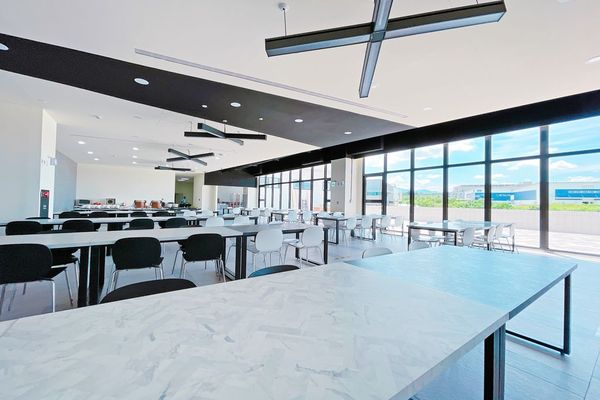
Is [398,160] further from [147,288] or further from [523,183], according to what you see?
[147,288]

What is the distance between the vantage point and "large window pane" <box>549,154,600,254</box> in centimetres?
540

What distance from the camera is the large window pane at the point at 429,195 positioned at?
7832 millimetres

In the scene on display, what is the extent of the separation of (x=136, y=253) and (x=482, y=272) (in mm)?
3094

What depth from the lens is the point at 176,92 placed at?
4.32 metres

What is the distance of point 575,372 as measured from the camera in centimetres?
180

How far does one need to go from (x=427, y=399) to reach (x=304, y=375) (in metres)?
1.39

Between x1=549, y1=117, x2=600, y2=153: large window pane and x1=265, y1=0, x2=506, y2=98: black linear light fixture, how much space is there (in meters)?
5.74

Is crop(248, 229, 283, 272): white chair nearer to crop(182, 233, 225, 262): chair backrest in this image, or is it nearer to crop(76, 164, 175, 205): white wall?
crop(182, 233, 225, 262): chair backrest

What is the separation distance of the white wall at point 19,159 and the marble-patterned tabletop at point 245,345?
20.4 ft

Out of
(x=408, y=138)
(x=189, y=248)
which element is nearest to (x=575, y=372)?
(x=189, y=248)

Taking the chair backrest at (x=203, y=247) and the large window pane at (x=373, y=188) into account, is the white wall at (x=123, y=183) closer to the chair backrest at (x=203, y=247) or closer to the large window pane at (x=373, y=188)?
the large window pane at (x=373, y=188)

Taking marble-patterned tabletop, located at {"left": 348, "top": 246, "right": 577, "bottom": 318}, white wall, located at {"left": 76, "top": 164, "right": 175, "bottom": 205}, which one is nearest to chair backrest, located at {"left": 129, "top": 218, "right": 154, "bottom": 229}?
marble-patterned tabletop, located at {"left": 348, "top": 246, "right": 577, "bottom": 318}

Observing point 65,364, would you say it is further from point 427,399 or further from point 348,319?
point 427,399

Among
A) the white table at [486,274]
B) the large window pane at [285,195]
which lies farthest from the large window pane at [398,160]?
the white table at [486,274]
